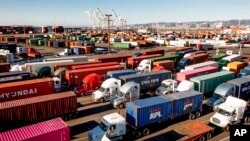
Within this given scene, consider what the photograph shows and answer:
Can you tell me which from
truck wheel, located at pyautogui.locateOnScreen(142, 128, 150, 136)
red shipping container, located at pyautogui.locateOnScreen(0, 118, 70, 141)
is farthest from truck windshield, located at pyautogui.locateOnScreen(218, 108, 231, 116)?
red shipping container, located at pyautogui.locateOnScreen(0, 118, 70, 141)

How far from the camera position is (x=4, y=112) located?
24.3 m

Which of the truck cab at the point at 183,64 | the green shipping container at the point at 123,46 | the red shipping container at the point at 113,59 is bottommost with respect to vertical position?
the truck cab at the point at 183,64

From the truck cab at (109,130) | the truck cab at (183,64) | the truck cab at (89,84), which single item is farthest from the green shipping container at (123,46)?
the truck cab at (109,130)

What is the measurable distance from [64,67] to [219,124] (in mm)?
32347

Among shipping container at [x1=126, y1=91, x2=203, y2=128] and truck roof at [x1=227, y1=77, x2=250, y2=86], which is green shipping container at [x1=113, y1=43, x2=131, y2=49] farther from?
shipping container at [x1=126, y1=91, x2=203, y2=128]

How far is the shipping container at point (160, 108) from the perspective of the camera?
23.7 metres

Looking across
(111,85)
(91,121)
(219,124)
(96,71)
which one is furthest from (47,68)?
(219,124)

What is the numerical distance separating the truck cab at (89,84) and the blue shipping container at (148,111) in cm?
1560

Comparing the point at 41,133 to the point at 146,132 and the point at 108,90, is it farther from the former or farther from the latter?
the point at 108,90

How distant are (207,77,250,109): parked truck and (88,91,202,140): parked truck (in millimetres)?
3002

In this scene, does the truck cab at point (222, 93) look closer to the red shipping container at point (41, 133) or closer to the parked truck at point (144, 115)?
the parked truck at point (144, 115)

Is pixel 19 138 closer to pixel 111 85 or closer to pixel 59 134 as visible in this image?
pixel 59 134

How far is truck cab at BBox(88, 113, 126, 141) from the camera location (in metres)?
20.9

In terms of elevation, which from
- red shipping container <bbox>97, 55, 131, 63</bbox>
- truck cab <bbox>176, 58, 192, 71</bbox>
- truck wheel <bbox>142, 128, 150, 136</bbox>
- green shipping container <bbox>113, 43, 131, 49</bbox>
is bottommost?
truck wheel <bbox>142, 128, 150, 136</bbox>
